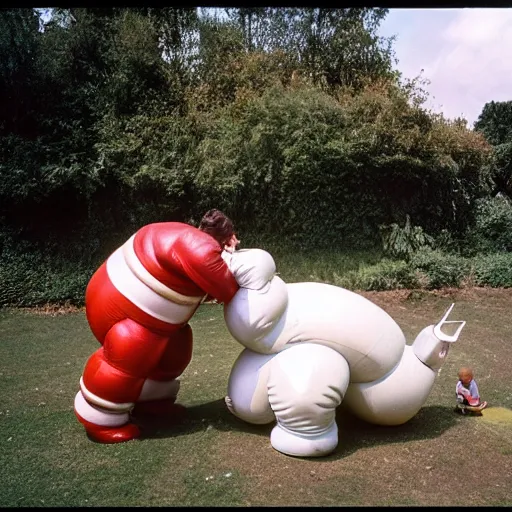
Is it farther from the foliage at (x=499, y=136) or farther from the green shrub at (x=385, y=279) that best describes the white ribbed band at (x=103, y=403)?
the foliage at (x=499, y=136)

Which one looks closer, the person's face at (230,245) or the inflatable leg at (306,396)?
the inflatable leg at (306,396)

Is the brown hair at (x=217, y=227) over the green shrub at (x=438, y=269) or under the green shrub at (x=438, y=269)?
over

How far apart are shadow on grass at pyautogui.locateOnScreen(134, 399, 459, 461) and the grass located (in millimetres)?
11

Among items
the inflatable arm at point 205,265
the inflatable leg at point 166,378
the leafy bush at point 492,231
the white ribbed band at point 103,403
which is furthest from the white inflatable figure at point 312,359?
the leafy bush at point 492,231

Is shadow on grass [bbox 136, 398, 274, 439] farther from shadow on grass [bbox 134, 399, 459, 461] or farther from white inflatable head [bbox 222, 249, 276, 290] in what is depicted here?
white inflatable head [bbox 222, 249, 276, 290]

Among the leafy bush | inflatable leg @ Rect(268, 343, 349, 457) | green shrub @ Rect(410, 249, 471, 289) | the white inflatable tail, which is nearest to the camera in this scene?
inflatable leg @ Rect(268, 343, 349, 457)

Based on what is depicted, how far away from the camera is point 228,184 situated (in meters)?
15.2

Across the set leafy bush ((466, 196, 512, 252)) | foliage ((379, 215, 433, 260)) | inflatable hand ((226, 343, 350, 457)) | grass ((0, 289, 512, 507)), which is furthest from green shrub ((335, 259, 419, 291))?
inflatable hand ((226, 343, 350, 457))

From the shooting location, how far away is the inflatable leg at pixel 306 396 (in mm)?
4969

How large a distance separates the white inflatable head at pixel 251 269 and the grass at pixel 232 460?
5.11 feet

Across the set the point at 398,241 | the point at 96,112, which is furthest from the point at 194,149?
the point at 398,241

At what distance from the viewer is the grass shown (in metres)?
4.55

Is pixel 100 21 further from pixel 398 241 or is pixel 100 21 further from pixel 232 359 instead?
pixel 232 359

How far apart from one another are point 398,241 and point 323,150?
320 cm
